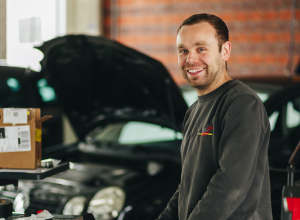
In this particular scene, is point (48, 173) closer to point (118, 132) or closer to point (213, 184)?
point (213, 184)

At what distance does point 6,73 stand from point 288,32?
4.05m

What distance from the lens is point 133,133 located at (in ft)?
9.48

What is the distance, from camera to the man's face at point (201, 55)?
46.6 inches

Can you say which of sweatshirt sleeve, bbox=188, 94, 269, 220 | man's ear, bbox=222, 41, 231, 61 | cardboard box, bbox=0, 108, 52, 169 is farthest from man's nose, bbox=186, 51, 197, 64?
cardboard box, bbox=0, 108, 52, 169

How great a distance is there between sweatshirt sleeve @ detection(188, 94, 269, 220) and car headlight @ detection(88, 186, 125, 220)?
1062 mm

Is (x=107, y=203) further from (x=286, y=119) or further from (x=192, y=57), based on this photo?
(x=286, y=119)

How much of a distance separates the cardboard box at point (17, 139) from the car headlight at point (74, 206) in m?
0.69

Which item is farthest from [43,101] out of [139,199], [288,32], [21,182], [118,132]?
[288,32]

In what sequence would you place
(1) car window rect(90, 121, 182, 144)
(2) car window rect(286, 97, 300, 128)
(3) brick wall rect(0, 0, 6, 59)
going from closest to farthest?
(3) brick wall rect(0, 0, 6, 59) → (2) car window rect(286, 97, 300, 128) → (1) car window rect(90, 121, 182, 144)

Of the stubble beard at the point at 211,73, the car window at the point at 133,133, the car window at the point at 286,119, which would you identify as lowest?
the car window at the point at 133,133

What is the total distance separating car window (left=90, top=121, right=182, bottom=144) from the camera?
2.75 meters

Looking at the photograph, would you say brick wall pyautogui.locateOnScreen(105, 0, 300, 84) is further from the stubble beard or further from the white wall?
the stubble beard

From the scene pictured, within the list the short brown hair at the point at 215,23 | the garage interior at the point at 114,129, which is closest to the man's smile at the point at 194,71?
the short brown hair at the point at 215,23

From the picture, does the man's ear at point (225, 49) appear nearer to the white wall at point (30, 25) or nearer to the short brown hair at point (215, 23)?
the short brown hair at point (215, 23)
